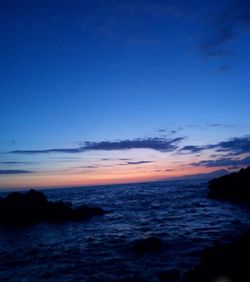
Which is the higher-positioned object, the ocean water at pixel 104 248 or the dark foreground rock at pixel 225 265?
the dark foreground rock at pixel 225 265

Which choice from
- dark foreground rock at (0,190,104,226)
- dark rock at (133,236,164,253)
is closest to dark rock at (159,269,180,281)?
dark rock at (133,236,164,253)

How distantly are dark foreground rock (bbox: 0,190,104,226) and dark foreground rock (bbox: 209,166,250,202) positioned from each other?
29.7 meters

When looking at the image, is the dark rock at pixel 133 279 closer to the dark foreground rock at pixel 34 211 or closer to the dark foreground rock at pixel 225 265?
the dark foreground rock at pixel 225 265

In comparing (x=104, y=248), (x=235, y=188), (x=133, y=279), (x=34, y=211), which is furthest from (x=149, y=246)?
(x=235, y=188)

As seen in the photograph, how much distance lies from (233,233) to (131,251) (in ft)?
32.2

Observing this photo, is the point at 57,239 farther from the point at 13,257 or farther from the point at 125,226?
the point at 125,226

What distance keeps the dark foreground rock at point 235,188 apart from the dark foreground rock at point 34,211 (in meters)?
29.7

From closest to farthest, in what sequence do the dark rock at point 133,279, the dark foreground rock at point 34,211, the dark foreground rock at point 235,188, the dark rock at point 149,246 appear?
the dark rock at point 133,279, the dark rock at point 149,246, the dark foreground rock at point 34,211, the dark foreground rock at point 235,188

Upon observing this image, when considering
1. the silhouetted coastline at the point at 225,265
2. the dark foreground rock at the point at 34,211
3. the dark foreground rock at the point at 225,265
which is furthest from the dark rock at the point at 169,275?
the dark foreground rock at the point at 34,211

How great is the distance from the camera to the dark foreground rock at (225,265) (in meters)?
11.1

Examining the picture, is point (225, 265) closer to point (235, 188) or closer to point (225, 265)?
point (225, 265)

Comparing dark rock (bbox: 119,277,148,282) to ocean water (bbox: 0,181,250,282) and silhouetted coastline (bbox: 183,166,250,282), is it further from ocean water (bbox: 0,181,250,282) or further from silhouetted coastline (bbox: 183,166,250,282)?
silhouetted coastline (bbox: 183,166,250,282)

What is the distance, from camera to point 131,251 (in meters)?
20.5

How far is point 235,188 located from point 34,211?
135 ft
